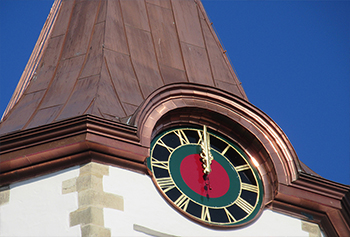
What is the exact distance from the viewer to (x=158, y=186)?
14859 mm

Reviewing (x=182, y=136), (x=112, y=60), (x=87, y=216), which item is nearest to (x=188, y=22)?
(x=112, y=60)

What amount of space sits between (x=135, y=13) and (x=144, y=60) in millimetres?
1426

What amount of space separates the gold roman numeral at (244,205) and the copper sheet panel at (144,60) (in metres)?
2.32

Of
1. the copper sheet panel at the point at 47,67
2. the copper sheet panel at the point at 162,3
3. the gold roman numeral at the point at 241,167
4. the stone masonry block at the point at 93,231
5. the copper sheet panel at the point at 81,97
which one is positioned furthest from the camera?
the copper sheet panel at the point at 162,3

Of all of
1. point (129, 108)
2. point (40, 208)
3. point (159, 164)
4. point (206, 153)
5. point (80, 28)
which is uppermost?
point (80, 28)

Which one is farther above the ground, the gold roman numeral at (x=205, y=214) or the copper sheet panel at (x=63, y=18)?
the copper sheet panel at (x=63, y=18)

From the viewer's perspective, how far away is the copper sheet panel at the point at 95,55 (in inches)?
648

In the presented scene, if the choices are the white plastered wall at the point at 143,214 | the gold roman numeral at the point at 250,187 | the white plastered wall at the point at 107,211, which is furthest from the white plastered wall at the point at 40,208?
the gold roman numeral at the point at 250,187

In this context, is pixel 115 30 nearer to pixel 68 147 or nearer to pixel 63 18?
pixel 63 18

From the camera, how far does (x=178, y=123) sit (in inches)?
634

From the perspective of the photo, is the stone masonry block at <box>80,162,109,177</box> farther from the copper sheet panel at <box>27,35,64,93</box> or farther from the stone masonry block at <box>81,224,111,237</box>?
the copper sheet panel at <box>27,35,64,93</box>

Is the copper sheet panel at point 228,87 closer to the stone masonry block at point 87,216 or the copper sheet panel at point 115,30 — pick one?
the copper sheet panel at point 115,30

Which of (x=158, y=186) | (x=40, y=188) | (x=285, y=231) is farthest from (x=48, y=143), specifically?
(x=285, y=231)

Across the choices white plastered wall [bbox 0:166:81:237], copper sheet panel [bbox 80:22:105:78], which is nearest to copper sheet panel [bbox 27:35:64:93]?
copper sheet panel [bbox 80:22:105:78]
